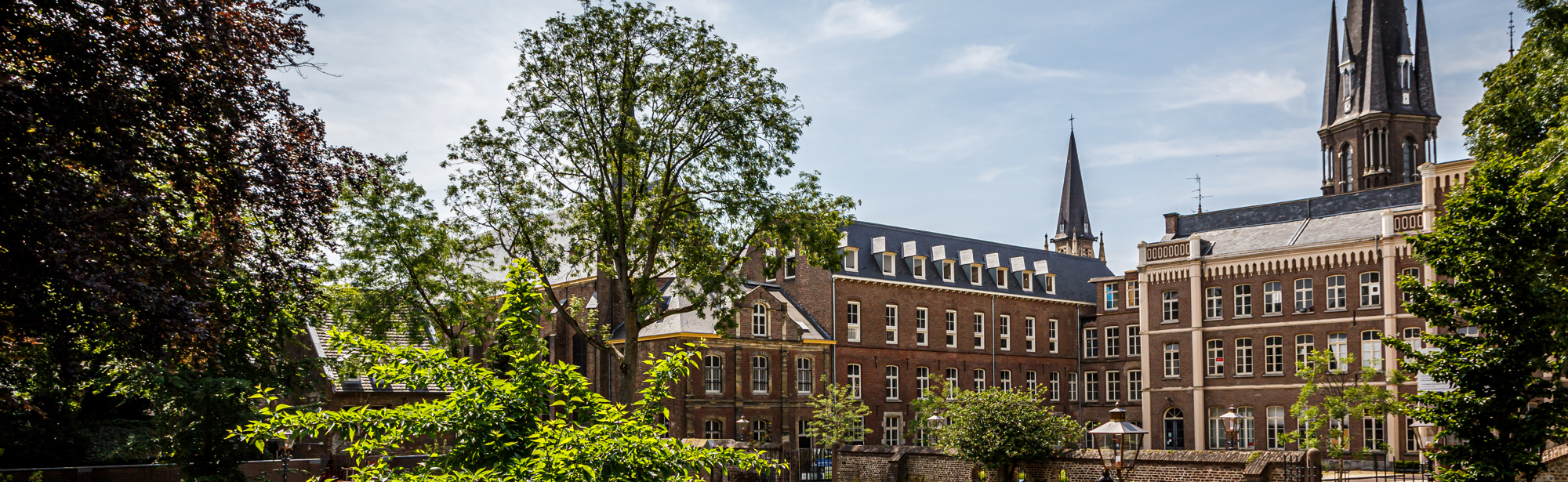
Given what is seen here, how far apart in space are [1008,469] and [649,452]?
66.8 feet

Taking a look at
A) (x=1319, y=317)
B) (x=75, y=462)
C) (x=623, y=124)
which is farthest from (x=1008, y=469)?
(x=1319, y=317)

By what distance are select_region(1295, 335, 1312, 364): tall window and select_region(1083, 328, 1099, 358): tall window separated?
17119 mm

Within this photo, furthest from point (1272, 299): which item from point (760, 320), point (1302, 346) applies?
point (760, 320)

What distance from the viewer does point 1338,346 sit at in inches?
1703

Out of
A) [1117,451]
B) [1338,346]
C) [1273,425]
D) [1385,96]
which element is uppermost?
[1385,96]

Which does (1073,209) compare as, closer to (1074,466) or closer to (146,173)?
(1074,466)

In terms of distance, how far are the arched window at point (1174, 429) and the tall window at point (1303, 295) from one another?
23.6 ft

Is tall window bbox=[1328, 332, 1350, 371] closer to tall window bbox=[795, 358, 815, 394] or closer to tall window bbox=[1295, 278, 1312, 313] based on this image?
tall window bbox=[1295, 278, 1312, 313]

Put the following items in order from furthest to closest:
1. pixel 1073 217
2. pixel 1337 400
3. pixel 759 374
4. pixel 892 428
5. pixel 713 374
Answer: pixel 1073 217
pixel 892 428
pixel 759 374
pixel 713 374
pixel 1337 400

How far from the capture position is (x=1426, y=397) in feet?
55.9

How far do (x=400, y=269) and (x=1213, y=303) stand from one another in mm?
33349

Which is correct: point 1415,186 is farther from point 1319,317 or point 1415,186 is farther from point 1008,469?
point 1008,469

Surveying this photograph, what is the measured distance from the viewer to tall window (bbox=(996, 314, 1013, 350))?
58.7m

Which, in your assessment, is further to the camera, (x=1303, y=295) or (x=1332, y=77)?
(x=1332, y=77)
